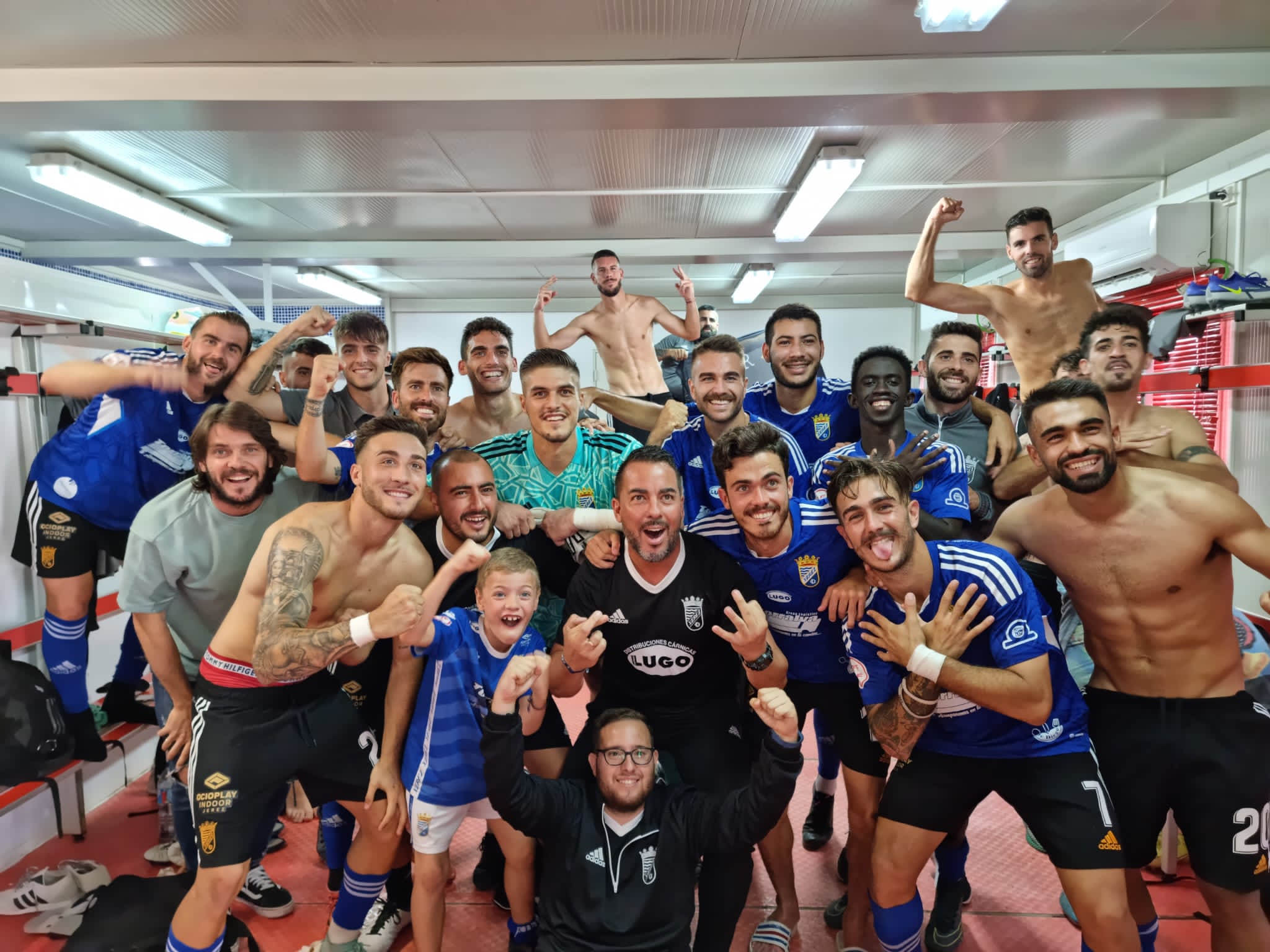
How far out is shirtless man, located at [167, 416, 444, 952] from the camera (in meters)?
2.36

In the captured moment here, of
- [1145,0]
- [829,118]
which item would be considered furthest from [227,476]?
[1145,0]

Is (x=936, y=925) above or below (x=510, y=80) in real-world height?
below

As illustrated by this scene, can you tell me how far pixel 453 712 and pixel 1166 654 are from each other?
2.51 m

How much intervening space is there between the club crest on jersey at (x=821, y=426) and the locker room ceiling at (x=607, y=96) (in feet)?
6.99

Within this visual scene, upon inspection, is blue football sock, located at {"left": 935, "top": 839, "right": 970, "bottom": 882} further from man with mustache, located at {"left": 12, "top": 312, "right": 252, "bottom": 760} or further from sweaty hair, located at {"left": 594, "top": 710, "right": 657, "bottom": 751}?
man with mustache, located at {"left": 12, "top": 312, "right": 252, "bottom": 760}

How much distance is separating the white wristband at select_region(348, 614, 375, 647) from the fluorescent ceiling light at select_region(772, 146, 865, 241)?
5.20 m

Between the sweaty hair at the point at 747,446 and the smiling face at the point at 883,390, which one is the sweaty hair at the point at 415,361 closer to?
the sweaty hair at the point at 747,446

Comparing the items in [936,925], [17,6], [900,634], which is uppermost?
[17,6]

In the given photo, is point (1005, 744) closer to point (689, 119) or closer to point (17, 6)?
point (689, 119)

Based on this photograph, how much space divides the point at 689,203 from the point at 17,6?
5429 millimetres

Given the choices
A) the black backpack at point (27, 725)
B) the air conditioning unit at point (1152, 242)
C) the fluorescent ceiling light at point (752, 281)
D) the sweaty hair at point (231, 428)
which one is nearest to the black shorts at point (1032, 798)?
the sweaty hair at point (231, 428)

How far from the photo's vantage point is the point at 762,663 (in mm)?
2547

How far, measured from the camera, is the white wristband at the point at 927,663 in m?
2.29

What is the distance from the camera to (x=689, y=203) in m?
7.61
